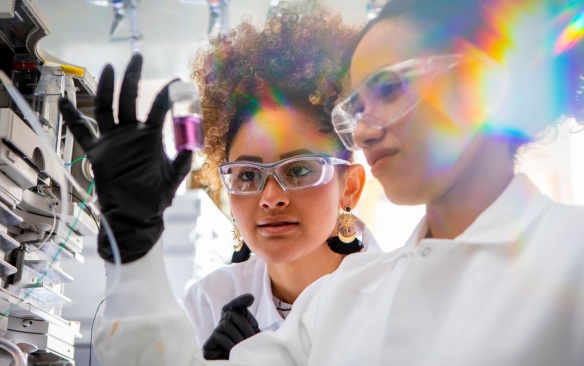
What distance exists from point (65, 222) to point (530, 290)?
4.43 ft

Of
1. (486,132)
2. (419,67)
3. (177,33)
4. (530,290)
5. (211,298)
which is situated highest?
(177,33)

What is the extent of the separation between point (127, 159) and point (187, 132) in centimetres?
12

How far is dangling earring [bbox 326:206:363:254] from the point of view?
7.09 feet

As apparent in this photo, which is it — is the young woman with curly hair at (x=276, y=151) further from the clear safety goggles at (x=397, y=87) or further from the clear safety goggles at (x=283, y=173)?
the clear safety goggles at (x=397, y=87)

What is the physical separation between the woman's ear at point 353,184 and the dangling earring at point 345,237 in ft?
0.10

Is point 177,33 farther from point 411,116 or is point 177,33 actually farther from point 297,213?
point 411,116

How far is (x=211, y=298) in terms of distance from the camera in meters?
2.25

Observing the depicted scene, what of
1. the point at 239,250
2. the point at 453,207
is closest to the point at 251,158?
the point at 239,250

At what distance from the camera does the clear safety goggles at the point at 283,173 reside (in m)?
1.92

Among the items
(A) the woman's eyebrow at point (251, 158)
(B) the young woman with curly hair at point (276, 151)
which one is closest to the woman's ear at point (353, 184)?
(B) the young woman with curly hair at point (276, 151)

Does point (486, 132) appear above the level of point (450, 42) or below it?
A: below

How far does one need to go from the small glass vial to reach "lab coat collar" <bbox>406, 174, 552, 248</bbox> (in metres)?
0.51

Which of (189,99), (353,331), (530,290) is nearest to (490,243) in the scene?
(530,290)

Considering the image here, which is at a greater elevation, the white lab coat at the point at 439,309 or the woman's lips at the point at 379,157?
the woman's lips at the point at 379,157
